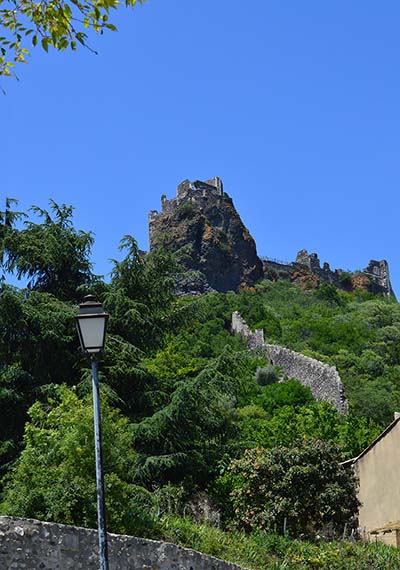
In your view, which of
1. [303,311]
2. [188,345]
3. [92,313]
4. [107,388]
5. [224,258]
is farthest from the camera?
[224,258]

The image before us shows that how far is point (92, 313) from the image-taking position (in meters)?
10.1

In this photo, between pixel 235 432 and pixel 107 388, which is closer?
pixel 107 388

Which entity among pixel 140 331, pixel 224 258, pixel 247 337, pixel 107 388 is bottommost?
pixel 107 388

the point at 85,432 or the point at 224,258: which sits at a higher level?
the point at 224,258

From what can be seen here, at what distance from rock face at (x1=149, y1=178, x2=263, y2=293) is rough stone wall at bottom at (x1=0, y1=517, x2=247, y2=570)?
6021cm

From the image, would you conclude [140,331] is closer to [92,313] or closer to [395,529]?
[395,529]

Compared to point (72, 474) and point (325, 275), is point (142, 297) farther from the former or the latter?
point (325, 275)

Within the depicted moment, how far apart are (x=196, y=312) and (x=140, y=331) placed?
2447mm

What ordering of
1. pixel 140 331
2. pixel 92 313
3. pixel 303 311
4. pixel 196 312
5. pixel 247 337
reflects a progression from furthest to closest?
pixel 303 311 < pixel 247 337 < pixel 196 312 < pixel 140 331 < pixel 92 313

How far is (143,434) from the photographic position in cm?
2072

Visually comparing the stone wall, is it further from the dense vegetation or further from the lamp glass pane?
the lamp glass pane

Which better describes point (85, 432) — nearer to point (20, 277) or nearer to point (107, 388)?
point (107, 388)

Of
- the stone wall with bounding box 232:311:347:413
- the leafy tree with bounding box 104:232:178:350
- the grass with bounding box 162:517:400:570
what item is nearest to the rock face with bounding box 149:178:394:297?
the stone wall with bounding box 232:311:347:413

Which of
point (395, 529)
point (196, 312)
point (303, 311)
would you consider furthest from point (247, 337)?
point (395, 529)
